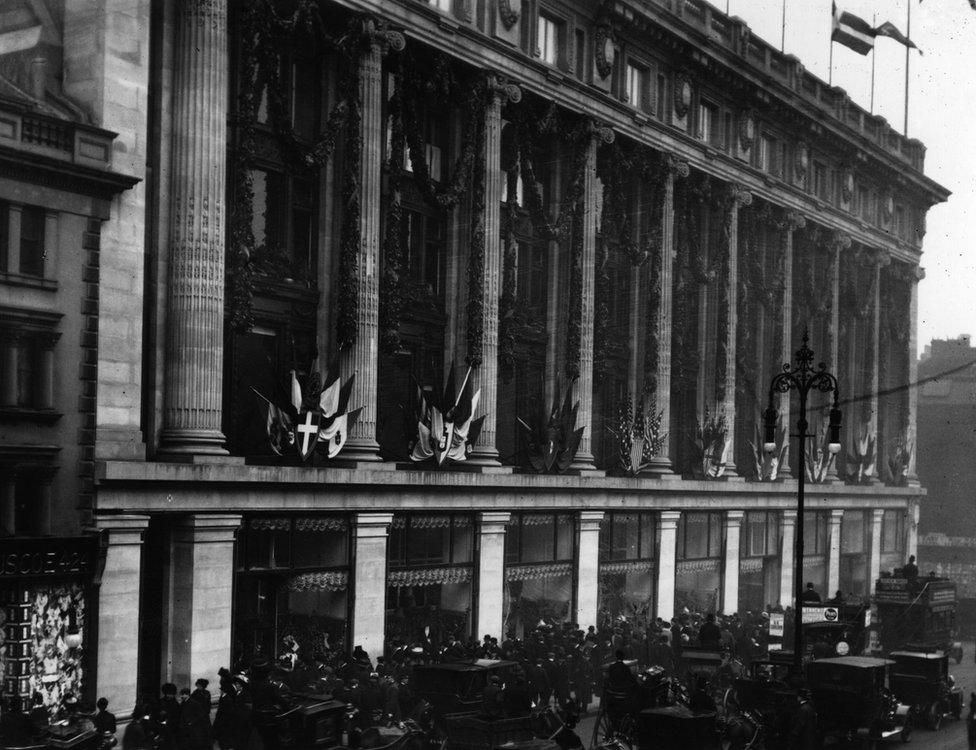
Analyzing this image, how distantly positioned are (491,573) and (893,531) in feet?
135

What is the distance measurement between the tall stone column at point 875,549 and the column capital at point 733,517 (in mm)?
17125

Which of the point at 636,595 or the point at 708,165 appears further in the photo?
the point at 708,165

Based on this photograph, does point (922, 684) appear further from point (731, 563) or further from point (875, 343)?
point (875, 343)

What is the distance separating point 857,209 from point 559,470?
33.2m

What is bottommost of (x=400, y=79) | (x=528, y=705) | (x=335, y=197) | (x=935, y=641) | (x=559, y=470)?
(x=935, y=641)

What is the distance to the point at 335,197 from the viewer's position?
35781 mm

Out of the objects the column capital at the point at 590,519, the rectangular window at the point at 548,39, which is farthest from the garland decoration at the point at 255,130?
the column capital at the point at 590,519

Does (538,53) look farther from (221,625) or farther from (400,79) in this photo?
(221,625)

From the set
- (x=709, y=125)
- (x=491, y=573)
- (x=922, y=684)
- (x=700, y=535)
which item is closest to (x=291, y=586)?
(x=491, y=573)

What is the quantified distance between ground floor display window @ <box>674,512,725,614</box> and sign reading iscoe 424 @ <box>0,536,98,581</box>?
29037 millimetres

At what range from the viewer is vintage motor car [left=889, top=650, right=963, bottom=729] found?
33.4 meters

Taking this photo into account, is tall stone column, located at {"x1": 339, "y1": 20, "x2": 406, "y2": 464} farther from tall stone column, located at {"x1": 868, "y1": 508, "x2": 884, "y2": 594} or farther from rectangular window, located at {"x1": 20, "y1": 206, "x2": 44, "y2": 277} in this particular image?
tall stone column, located at {"x1": 868, "y1": 508, "x2": 884, "y2": 594}

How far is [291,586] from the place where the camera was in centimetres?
3294

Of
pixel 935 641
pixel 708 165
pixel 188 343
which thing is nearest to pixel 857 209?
pixel 708 165
